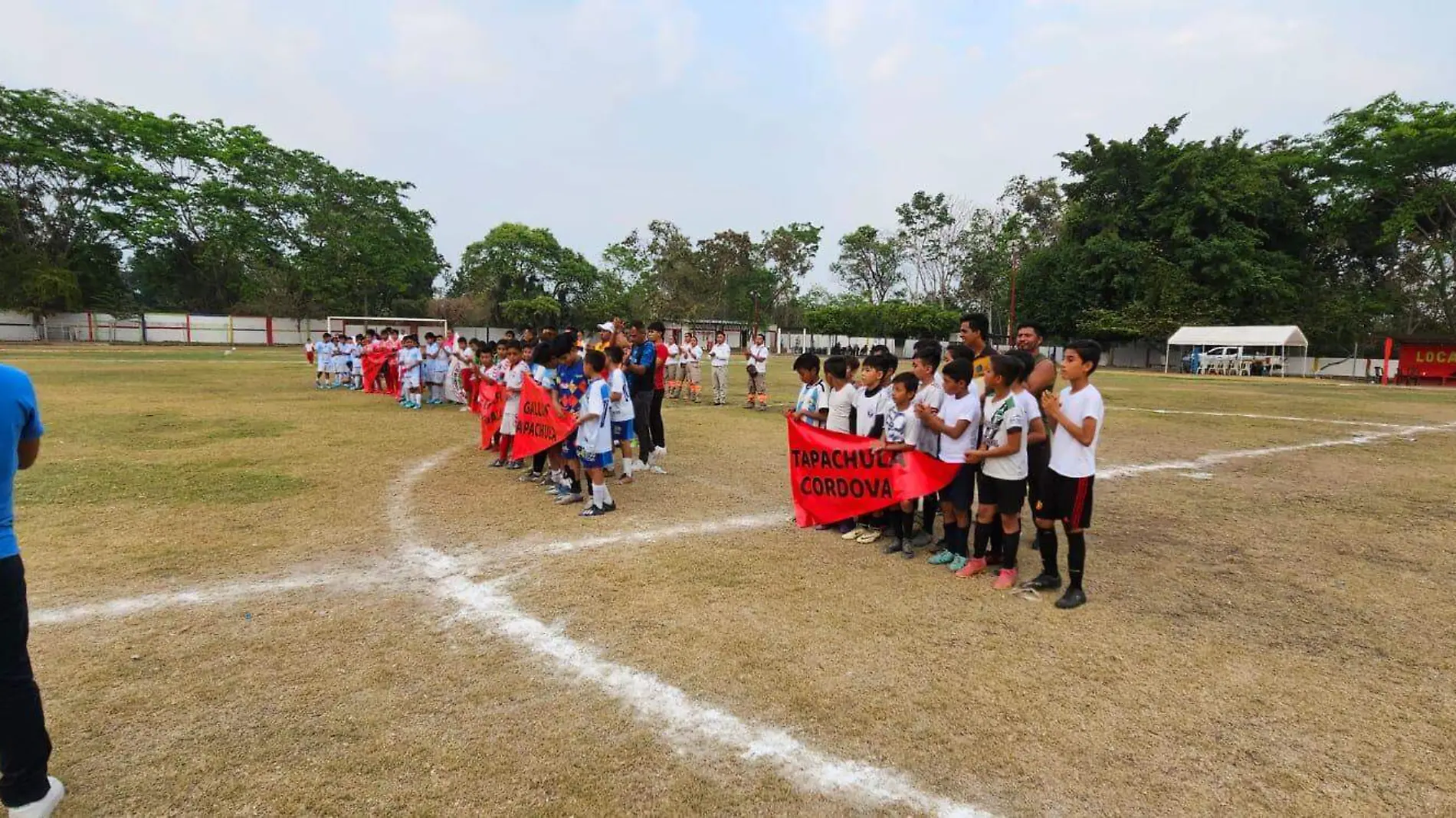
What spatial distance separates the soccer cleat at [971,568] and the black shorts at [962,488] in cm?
42

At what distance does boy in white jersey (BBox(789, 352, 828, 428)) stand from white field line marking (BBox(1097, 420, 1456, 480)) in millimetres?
4308

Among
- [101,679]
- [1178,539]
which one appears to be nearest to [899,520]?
[1178,539]

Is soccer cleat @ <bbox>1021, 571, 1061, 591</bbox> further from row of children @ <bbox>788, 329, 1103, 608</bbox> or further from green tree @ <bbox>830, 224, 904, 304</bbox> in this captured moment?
green tree @ <bbox>830, 224, 904, 304</bbox>

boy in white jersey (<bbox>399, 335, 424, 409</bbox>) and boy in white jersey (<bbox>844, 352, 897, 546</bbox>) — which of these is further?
boy in white jersey (<bbox>399, 335, 424, 409</bbox>)

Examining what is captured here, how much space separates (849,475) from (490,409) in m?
5.94

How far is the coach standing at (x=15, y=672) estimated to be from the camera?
241 cm

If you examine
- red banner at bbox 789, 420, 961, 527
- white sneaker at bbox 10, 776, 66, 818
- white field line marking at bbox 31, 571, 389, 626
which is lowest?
white sneaker at bbox 10, 776, 66, 818

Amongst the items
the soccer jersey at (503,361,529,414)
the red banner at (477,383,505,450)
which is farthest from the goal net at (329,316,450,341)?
the soccer jersey at (503,361,529,414)

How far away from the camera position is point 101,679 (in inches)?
135

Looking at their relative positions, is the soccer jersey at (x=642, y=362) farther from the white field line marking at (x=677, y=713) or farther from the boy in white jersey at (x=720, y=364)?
the boy in white jersey at (x=720, y=364)

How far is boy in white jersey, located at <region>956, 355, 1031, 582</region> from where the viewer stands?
473 centimetres

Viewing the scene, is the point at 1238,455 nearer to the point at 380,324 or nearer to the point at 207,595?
the point at 207,595

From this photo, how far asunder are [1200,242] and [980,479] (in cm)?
4550

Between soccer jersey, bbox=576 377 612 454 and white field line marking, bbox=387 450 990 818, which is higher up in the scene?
soccer jersey, bbox=576 377 612 454
